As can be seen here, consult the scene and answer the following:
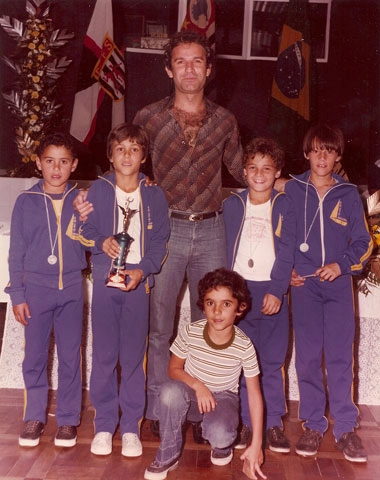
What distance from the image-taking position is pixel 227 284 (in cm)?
271

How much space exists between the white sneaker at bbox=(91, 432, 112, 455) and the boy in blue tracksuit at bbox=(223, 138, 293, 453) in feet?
1.96

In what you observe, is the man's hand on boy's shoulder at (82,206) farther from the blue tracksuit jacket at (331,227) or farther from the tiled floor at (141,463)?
the tiled floor at (141,463)

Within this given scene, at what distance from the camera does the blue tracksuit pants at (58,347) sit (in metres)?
2.87

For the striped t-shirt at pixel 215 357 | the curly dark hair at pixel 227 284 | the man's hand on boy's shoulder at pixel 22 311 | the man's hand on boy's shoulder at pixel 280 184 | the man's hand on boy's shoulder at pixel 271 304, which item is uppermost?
the man's hand on boy's shoulder at pixel 280 184

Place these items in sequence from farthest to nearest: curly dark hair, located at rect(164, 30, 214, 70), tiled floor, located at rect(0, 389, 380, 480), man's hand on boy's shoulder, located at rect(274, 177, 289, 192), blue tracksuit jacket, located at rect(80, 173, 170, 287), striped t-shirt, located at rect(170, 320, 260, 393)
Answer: man's hand on boy's shoulder, located at rect(274, 177, 289, 192), curly dark hair, located at rect(164, 30, 214, 70), blue tracksuit jacket, located at rect(80, 173, 170, 287), striped t-shirt, located at rect(170, 320, 260, 393), tiled floor, located at rect(0, 389, 380, 480)

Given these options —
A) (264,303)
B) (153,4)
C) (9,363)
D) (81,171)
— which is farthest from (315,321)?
(153,4)

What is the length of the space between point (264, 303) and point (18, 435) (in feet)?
4.44

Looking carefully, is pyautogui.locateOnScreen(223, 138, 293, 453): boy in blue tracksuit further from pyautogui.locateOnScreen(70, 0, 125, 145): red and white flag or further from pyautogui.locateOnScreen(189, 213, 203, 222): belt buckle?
pyautogui.locateOnScreen(70, 0, 125, 145): red and white flag

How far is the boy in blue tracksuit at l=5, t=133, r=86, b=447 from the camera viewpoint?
287cm

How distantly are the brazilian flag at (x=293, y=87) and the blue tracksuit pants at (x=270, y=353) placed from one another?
290 centimetres

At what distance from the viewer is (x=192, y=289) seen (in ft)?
9.90

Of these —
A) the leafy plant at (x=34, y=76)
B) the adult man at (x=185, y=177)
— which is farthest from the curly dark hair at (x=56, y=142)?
the leafy plant at (x=34, y=76)

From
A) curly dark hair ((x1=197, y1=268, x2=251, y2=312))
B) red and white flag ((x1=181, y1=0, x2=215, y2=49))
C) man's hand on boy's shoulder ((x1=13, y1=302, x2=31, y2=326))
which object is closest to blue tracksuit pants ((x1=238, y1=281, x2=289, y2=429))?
curly dark hair ((x1=197, y1=268, x2=251, y2=312))

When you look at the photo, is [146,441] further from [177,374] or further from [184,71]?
[184,71]
